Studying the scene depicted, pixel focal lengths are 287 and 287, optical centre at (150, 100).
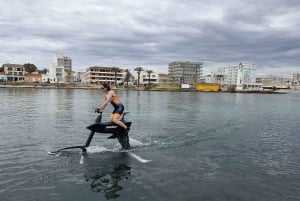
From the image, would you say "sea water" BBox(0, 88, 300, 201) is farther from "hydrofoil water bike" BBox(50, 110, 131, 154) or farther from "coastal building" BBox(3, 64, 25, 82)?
"coastal building" BBox(3, 64, 25, 82)

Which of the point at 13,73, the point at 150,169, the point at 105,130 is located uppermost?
the point at 13,73

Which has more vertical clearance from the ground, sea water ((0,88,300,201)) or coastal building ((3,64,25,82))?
coastal building ((3,64,25,82))

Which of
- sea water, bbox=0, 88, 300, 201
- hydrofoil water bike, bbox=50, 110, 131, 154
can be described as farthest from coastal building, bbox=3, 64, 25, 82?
hydrofoil water bike, bbox=50, 110, 131, 154

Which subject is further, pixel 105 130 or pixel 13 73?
pixel 13 73

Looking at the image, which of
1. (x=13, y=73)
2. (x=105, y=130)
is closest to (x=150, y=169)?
(x=105, y=130)

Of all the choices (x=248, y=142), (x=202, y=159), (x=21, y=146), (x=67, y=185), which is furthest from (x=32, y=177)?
(x=248, y=142)

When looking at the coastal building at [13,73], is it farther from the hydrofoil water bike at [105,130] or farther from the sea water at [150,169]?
the hydrofoil water bike at [105,130]

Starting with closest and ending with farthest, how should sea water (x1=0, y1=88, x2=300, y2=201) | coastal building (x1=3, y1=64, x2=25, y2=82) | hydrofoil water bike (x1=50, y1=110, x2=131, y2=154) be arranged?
sea water (x1=0, y1=88, x2=300, y2=201), hydrofoil water bike (x1=50, y1=110, x2=131, y2=154), coastal building (x1=3, y1=64, x2=25, y2=82)

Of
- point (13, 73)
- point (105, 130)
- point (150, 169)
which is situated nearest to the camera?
point (150, 169)

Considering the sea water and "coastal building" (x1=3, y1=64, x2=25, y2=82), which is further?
"coastal building" (x1=3, y1=64, x2=25, y2=82)

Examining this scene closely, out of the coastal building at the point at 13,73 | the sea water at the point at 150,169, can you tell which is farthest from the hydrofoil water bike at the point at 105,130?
the coastal building at the point at 13,73

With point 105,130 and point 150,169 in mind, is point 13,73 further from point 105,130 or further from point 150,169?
point 150,169

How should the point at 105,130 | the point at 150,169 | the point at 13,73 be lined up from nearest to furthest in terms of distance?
the point at 150,169
the point at 105,130
the point at 13,73

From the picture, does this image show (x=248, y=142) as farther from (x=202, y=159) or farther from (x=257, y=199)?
(x=257, y=199)
